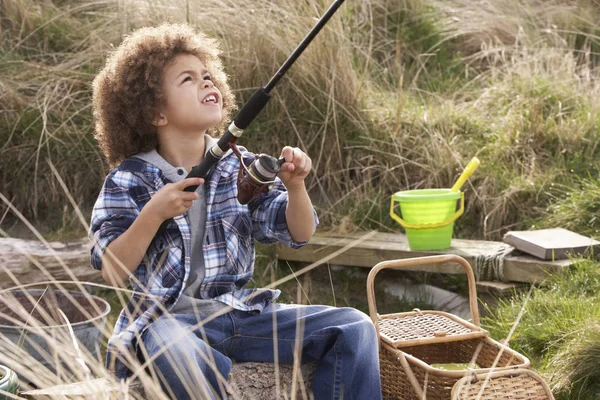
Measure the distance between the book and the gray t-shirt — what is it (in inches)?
69.6

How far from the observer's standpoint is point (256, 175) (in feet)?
7.82

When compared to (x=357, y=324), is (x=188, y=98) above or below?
above

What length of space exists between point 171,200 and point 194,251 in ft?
0.91

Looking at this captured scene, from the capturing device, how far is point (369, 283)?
2.93 meters

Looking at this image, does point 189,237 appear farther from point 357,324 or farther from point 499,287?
point 499,287

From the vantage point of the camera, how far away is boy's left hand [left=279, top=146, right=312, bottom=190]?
245 cm

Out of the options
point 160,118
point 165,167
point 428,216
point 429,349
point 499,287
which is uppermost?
point 160,118

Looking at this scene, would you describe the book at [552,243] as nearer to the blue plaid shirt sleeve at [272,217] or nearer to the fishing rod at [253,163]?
the blue plaid shirt sleeve at [272,217]

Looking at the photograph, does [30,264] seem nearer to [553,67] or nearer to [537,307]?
[537,307]

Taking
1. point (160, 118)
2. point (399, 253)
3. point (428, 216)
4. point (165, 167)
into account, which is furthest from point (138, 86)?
point (399, 253)

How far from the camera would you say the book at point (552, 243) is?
12.8 ft

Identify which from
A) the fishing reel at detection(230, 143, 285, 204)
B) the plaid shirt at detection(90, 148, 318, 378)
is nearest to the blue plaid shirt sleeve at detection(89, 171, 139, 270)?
the plaid shirt at detection(90, 148, 318, 378)

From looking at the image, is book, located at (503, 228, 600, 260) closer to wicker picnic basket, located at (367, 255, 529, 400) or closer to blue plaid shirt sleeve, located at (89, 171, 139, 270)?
wicker picnic basket, located at (367, 255, 529, 400)

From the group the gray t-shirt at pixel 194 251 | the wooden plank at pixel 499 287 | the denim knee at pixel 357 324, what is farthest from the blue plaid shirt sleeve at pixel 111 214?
the wooden plank at pixel 499 287
